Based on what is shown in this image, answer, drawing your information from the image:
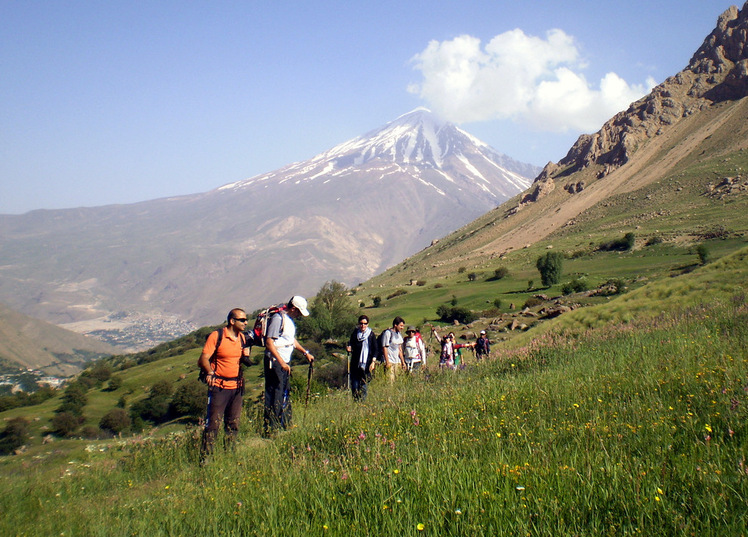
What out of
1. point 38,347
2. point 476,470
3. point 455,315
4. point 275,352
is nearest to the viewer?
point 476,470

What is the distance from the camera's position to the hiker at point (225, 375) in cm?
597

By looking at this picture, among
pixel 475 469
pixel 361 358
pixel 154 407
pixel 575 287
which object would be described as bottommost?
pixel 154 407

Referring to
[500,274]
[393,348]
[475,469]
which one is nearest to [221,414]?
[475,469]

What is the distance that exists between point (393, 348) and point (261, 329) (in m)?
4.27

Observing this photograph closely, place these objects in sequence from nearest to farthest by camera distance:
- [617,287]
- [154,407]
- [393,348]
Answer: [393,348] < [617,287] < [154,407]

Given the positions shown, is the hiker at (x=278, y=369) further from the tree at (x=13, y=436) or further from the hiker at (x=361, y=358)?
the tree at (x=13, y=436)

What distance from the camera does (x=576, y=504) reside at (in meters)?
2.78

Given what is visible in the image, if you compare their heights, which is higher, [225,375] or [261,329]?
[261,329]

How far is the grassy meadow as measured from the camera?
2742mm

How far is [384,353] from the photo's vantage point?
33.3ft

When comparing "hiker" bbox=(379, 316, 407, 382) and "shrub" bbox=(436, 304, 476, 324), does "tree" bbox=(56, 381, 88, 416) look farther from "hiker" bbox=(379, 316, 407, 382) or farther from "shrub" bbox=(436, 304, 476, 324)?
"hiker" bbox=(379, 316, 407, 382)

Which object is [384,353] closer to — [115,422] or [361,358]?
[361,358]

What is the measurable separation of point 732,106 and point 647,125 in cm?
1476

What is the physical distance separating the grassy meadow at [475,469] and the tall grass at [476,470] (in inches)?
0.6
